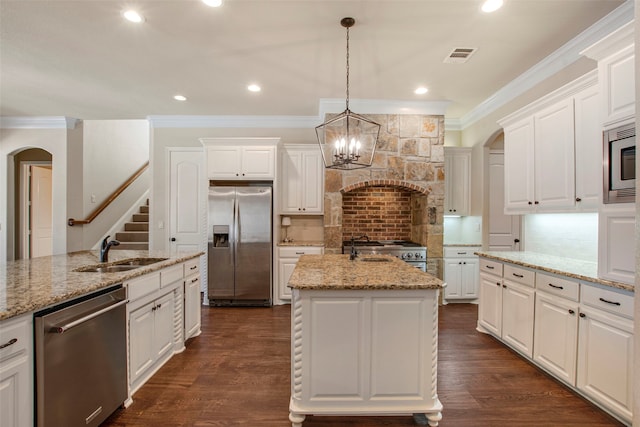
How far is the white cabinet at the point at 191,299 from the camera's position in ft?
9.48

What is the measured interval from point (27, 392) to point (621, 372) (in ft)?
10.6

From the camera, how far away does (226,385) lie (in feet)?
7.36

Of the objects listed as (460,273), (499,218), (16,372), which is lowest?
(460,273)

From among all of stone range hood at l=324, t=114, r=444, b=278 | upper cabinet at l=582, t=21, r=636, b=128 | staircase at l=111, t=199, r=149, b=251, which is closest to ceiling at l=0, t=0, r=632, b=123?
stone range hood at l=324, t=114, r=444, b=278

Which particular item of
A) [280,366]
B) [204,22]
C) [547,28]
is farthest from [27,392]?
[547,28]

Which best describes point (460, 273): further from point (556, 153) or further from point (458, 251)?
point (556, 153)

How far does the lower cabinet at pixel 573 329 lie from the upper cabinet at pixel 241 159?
3234 millimetres

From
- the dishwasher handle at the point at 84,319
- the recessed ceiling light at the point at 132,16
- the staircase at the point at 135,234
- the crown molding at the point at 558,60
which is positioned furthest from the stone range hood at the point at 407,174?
the staircase at the point at 135,234

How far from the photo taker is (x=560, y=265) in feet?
7.96

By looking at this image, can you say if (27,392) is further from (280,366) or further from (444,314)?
(444,314)

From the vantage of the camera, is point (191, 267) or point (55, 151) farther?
point (55, 151)

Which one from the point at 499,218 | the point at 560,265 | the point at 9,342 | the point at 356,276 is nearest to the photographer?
the point at 9,342

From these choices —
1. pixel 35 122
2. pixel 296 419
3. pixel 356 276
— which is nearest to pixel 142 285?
pixel 296 419

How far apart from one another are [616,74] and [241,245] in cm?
407
